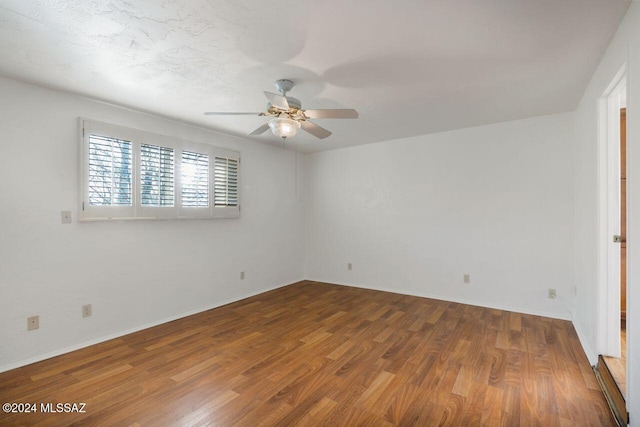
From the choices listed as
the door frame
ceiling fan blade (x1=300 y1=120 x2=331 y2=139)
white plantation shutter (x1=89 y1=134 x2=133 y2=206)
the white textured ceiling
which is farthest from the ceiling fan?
the door frame

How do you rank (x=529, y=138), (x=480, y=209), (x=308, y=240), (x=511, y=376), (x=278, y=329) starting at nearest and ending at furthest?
(x=511, y=376) < (x=278, y=329) < (x=529, y=138) < (x=480, y=209) < (x=308, y=240)

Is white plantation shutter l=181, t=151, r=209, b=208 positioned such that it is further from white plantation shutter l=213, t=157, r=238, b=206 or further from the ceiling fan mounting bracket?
the ceiling fan mounting bracket

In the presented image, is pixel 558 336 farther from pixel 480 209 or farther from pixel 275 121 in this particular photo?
pixel 275 121

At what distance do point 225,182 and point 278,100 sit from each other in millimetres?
2363

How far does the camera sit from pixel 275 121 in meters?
2.31

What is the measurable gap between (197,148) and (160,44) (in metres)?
1.94

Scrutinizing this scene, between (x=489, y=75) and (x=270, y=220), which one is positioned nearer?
(x=489, y=75)

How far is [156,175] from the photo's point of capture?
335 cm

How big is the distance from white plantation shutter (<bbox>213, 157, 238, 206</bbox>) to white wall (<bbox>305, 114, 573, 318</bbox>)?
171 centimetres

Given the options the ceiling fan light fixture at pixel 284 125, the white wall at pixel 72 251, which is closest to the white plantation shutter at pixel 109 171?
the white wall at pixel 72 251

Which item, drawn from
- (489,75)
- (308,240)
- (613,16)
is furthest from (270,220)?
(613,16)

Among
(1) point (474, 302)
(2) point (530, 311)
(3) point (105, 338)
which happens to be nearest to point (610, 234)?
(2) point (530, 311)

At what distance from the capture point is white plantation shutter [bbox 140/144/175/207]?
127 inches

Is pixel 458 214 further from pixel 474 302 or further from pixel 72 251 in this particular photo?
pixel 72 251
